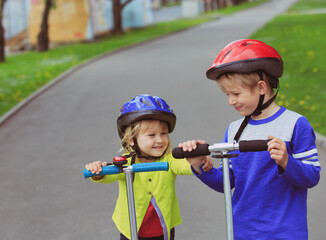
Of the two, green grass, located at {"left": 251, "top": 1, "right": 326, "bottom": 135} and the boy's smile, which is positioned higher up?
the boy's smile

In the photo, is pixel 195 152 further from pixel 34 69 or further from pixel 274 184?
pixel 34 69

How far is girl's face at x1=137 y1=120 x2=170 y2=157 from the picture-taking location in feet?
11.0

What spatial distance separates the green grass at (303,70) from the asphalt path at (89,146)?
1.24 metres

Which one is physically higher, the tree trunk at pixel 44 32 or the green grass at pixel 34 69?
the tree trunk at pixel 44 32

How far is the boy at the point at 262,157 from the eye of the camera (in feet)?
8.79

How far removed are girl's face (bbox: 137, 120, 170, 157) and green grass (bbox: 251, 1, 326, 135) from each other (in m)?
5.02

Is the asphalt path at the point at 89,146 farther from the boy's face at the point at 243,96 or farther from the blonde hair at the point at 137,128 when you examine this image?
the boy's face at the point at 243,96

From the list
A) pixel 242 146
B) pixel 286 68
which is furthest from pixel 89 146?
pixel 286 68

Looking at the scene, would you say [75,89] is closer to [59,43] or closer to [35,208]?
[35,208]

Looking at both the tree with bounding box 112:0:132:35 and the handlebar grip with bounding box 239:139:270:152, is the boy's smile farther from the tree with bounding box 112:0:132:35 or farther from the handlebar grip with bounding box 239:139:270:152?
the tree with bounding box 112:0:132:35

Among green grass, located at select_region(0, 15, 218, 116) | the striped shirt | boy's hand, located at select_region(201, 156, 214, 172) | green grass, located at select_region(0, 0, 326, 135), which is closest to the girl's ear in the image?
the striped shirt

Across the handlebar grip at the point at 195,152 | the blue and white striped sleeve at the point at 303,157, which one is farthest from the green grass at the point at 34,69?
the blue and white striped sleeve at the point at 303,157

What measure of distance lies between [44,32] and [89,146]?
56.4 ft

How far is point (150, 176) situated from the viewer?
3338mm
